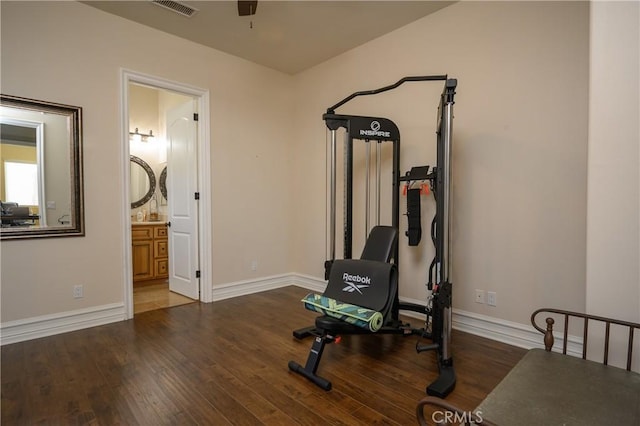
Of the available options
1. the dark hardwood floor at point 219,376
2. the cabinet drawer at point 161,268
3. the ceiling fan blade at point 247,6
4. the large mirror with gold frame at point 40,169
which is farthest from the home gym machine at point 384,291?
the cabinet drawer at point 161,268

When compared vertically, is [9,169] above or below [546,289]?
above

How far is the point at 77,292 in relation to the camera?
2951mm

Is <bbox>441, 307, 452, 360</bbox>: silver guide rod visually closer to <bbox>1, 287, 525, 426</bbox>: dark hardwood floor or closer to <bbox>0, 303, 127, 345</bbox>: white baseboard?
<bbox>1, 287, 525, 426</bbox>: dark hardwood floor

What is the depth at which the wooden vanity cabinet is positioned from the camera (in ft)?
15.2

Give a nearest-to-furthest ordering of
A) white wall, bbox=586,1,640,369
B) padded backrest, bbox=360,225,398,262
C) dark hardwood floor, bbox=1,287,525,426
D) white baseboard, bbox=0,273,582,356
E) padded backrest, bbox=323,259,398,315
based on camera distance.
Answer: white wall, bbox=586,1,640,369 → dark hardwood floor, bbox=1,287,525,426 → padded backrest, bbox=323,259,398,315 → white baseboard, bbox=0,273,582,356 → padded backrest, bbox=360,225,398,262

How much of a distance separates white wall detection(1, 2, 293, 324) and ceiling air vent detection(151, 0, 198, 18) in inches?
19.9

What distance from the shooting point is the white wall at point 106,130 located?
8.86 ft

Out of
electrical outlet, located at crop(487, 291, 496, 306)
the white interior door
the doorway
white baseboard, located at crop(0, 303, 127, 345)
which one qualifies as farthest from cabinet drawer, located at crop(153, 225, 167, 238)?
electrical outlet, located at crop(487, 291, 496, 306)

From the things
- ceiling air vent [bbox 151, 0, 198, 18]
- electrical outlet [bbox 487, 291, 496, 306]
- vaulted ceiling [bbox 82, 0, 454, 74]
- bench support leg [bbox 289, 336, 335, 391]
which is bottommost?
bench support leg [bbox 289, 336, 335, 391]

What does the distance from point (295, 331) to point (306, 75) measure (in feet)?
10.6

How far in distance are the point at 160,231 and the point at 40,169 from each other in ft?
7.05

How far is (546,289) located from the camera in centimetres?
249

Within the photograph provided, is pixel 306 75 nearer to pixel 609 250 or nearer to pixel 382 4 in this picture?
pixel 382 4

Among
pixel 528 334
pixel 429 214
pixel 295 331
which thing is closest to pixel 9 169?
pixel 295 331
